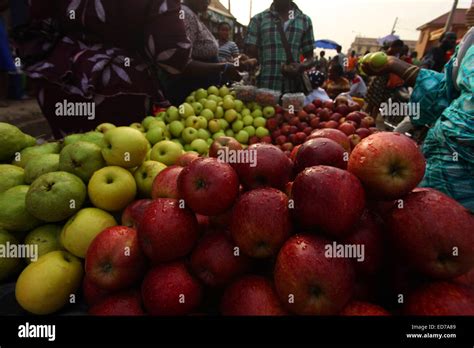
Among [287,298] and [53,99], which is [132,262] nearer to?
[287,298]

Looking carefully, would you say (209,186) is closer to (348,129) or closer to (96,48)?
(96,48)

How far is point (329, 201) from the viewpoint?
0.90m

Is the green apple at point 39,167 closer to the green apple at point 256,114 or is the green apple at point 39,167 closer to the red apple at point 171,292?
the red apple at point 171,292

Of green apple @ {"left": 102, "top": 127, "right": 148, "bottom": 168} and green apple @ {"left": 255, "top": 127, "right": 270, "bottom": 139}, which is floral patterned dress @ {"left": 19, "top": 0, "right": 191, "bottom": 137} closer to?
green apple @ {"left": 102, "top": 127, "right": 148, "bottom": 168}

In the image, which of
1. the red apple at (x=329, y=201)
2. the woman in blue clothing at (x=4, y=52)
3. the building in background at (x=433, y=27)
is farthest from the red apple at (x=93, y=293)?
the building in background at (x=433, y=27)

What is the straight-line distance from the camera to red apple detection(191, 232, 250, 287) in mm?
1017

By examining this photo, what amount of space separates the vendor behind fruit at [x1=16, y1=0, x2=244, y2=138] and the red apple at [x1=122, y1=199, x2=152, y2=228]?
4.63 ft

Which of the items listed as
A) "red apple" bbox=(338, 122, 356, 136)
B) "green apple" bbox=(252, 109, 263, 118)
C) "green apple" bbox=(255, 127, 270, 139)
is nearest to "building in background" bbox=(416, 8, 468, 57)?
"green apple" bbox=(252, 109, 263, 118)

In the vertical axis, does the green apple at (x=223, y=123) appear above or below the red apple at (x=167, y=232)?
above

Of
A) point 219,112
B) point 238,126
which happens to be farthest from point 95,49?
point 238,126

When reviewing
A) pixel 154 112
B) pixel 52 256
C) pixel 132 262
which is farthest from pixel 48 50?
pixel 132 262

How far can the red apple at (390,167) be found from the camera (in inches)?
38.3

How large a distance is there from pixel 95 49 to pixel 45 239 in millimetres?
1619

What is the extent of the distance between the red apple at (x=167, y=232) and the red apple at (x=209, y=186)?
2.2 inches
